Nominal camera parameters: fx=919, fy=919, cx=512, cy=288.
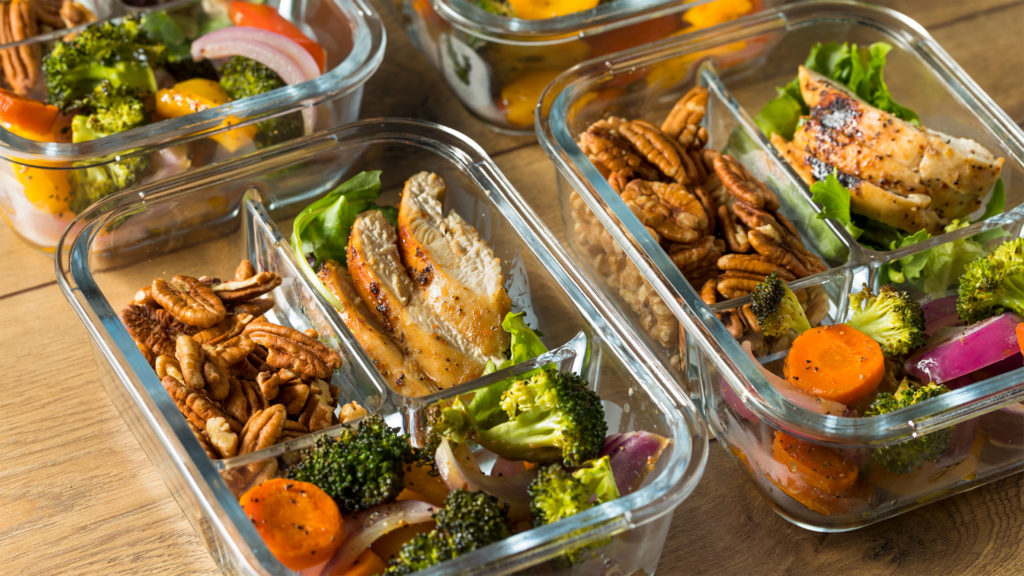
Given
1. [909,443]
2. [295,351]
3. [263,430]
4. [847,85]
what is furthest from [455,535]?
[847,85]

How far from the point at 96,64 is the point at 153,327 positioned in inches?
31.2

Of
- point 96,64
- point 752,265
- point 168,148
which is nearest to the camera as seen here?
point 752,265

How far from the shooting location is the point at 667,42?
203cm

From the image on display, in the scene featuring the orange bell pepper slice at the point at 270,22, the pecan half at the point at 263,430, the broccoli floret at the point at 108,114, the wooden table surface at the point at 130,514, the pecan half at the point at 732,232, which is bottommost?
the wooden table surface at the point at 130,514

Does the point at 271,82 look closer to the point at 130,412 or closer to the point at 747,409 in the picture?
the point at 130,412

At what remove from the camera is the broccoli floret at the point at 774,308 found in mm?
1549

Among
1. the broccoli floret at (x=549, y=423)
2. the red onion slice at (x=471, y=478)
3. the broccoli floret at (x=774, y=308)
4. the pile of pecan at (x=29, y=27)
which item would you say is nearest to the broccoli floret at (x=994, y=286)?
the broccoli floret at (x=774, y=308)

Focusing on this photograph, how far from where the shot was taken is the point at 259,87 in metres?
1.99

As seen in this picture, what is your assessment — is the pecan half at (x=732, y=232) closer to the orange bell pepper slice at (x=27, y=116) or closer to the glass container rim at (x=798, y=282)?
the glass container rim at (x=798, y=282)

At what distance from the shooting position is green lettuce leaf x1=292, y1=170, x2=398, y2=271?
174 cm

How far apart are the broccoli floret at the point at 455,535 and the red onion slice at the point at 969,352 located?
2.56 ft

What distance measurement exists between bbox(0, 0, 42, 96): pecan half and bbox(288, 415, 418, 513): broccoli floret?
1.27m

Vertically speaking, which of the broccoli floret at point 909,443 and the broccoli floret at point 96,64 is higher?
the broccoli floret at point 96,64

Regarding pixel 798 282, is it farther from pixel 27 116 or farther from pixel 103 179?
pixel 27 116
